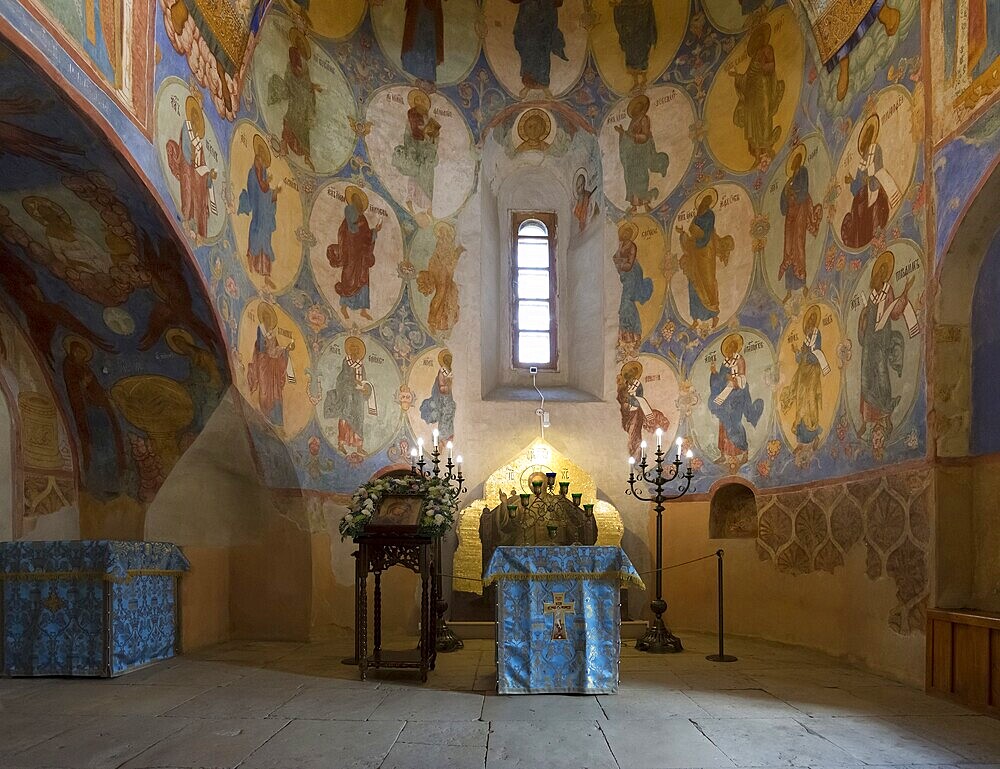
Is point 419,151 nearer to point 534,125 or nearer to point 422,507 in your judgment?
point 534,125

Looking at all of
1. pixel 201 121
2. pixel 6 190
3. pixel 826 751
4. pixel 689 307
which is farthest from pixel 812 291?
pixel 6 190

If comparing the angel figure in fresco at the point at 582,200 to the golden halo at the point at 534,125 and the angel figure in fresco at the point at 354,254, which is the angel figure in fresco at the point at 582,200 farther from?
the angel figure in fresco at the point at 354,254

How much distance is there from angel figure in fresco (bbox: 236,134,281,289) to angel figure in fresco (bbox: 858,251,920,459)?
23.8 ft

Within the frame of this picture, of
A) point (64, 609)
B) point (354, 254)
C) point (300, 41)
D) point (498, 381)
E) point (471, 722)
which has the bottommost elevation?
point (471, 722)

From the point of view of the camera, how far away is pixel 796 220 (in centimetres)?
1052

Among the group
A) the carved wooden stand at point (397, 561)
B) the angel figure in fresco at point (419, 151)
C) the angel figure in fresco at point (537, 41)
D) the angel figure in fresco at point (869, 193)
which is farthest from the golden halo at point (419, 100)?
the carved wooden stand at point (397, 561)

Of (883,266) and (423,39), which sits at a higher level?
(423,39)

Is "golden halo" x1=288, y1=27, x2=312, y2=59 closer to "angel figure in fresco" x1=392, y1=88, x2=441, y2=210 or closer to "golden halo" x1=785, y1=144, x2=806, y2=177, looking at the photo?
"angel figure in fresco" x1=392, y1=88, x2=441, y2=210

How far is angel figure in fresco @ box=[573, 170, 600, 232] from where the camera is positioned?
43.5 feet

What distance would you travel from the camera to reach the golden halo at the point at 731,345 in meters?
11.5

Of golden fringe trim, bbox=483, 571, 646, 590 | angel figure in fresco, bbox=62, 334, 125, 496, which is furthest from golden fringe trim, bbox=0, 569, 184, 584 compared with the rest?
golden fringe trim, bbox=483, 571, 646, 590

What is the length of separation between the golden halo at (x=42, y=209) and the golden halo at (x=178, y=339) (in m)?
1.62

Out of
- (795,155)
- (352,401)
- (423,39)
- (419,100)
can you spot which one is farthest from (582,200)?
(352,401)

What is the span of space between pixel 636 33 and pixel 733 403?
6160 mm
